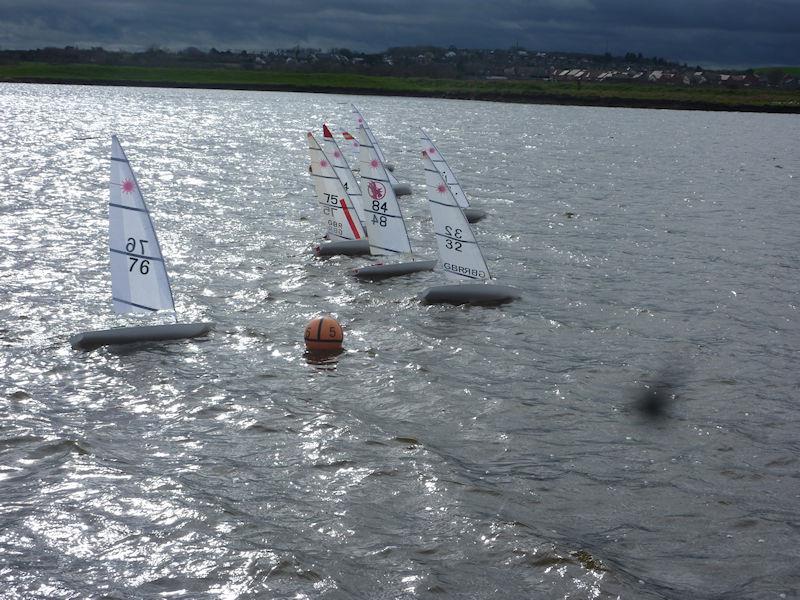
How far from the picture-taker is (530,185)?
61156 mm

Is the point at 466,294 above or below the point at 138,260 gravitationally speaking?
below

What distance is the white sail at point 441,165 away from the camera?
28666 millimetres

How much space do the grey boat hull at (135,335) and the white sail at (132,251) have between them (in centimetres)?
52

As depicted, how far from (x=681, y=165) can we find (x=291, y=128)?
47.8 metres

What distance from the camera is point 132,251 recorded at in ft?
73.6

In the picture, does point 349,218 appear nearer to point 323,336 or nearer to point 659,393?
point 323,336

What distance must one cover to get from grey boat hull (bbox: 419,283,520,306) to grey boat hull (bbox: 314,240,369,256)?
7.23 meters

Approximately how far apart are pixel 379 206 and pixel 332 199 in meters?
3.72

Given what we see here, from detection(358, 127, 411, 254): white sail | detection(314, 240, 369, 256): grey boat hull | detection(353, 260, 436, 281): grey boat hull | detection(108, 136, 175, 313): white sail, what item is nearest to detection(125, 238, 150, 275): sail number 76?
detection(108, 136, 175, 313): white sail

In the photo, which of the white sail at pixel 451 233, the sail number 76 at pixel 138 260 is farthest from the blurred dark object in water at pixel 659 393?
the sail number 76 at pixel 138 260

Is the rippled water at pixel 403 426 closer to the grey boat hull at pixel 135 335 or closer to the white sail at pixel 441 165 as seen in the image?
the grey boat hull at pixel 135 335

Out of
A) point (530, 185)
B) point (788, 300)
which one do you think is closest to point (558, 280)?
point (788, 300)

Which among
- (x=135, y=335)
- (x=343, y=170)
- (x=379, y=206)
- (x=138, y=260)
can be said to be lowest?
(x=135, y=335)


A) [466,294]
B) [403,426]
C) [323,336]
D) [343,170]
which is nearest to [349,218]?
[343,170]
